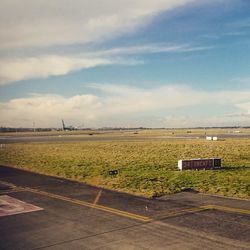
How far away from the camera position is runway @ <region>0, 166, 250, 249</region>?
507 inches

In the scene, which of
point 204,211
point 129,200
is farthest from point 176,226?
point 129,200

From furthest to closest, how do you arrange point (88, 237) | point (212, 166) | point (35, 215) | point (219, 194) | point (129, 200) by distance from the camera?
point (212, 166), point (219, 194), point (129, 200), point (35, 215), point (88, 237)

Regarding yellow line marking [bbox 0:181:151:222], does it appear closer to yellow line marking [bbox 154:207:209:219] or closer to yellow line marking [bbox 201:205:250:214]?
yellow line marking [bbox 154:207:209:219]

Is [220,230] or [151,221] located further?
[151,221]

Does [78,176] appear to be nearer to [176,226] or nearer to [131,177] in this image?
[131,177]

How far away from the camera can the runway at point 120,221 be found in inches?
507

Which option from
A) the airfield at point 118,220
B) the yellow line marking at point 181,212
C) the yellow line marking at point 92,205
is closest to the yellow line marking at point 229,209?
the airfield at point 118,220

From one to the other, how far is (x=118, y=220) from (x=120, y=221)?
20 centimetres

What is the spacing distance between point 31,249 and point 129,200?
343 inches

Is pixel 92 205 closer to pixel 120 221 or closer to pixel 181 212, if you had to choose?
pixel 120 221

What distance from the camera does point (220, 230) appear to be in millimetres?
14125

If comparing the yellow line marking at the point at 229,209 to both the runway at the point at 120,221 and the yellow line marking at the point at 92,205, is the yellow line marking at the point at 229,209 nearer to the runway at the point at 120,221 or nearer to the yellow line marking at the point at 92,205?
the runway at the point at 120,221

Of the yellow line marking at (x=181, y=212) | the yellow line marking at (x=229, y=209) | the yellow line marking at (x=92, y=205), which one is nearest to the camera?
the yellow line marking at (x=92, y=205)

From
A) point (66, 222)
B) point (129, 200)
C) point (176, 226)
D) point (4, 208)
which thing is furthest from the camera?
point (129, 200)
